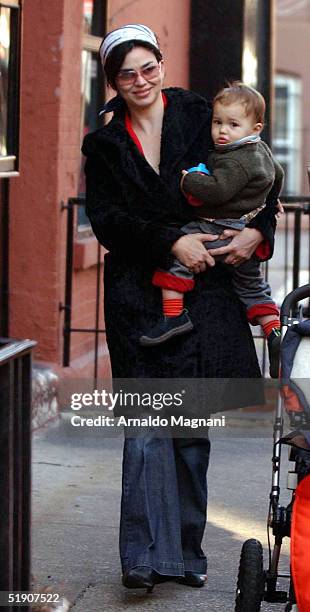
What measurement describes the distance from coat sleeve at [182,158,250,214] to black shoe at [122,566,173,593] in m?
1.28

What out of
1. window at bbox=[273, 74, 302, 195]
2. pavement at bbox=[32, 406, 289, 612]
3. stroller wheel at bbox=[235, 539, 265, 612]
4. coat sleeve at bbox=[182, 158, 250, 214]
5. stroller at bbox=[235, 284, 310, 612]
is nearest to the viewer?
stroller at bbox=[235, 284, 310, 612]

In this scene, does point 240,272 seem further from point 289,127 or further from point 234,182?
point 289,127

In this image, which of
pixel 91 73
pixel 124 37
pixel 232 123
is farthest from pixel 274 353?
pixel 91 73

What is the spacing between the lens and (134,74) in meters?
4.60

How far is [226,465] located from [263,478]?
0.33 meters

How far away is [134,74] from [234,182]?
0.50 metres

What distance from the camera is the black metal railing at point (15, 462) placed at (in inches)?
142

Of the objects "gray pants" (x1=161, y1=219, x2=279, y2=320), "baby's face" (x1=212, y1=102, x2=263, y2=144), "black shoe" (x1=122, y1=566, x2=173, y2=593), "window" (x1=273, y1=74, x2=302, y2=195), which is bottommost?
"black shoe" (x1=122, y1=566, x2=173, y2=593)

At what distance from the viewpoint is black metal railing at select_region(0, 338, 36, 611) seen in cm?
360

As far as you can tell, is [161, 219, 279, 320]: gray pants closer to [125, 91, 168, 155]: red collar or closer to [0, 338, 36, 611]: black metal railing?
[125, 91, 168, 155]: red collar

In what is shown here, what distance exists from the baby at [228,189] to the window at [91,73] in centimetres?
409

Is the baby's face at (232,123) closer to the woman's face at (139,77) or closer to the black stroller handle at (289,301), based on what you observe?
the woman's face at (139,77)

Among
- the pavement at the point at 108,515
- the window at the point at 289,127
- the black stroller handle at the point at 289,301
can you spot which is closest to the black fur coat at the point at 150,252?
the black stroller handle at the point at 289,301

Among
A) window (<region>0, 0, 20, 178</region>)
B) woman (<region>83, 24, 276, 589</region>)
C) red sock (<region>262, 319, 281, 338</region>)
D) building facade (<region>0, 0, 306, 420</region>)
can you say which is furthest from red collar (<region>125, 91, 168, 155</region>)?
building facade (<region>0, 0, 306, 420</region>)
